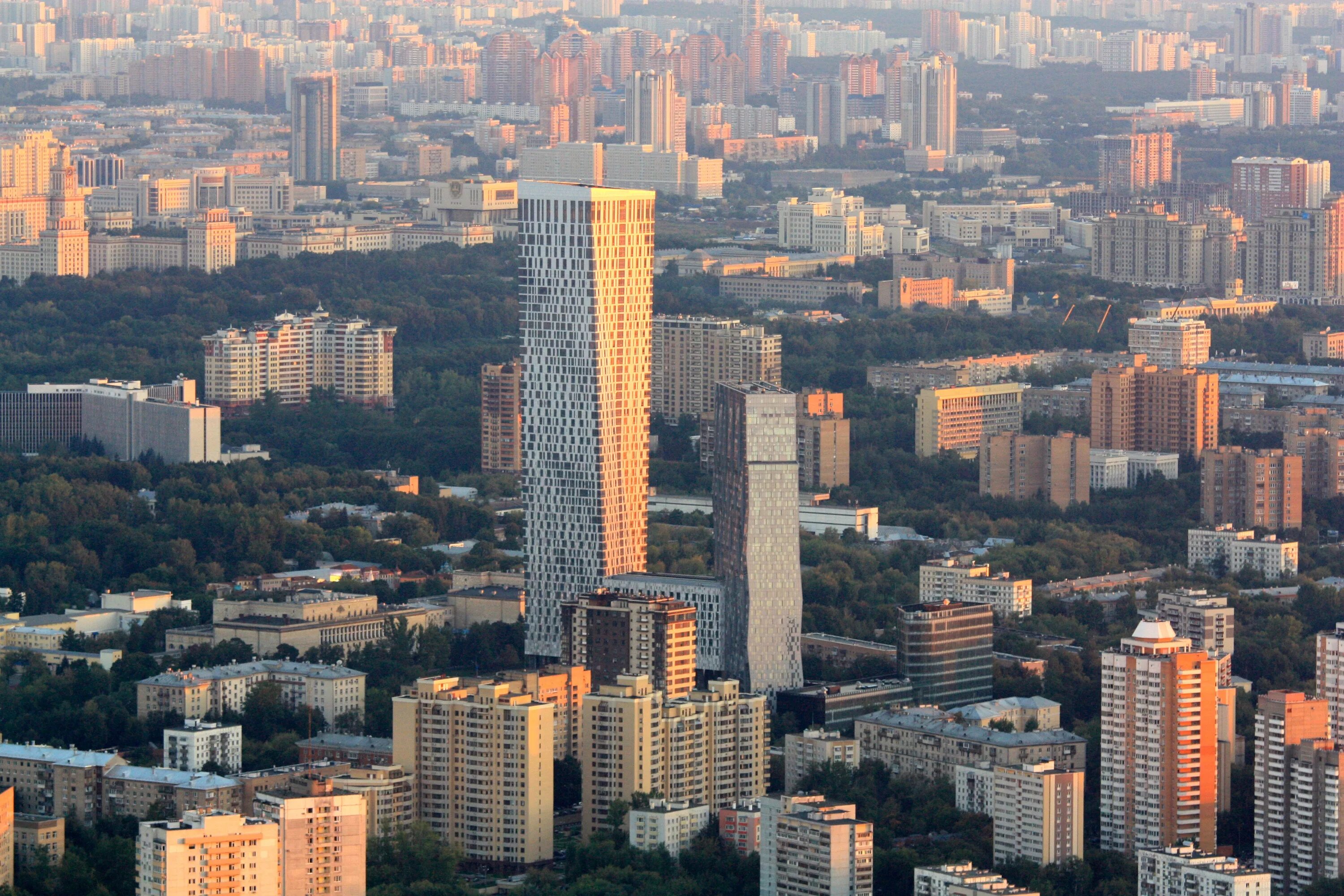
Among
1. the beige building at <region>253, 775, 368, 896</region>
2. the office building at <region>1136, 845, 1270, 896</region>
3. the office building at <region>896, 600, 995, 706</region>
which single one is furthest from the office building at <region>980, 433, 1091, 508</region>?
the beige building at <region>253, 775, 368, 896</region>

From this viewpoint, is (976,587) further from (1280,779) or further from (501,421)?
(501,421)

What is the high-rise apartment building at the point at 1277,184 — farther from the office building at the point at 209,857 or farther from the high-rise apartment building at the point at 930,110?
the office building at the point at 209,857

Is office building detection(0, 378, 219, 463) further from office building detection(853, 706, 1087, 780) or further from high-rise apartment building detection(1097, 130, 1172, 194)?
high-rise apartment building detection(1097, 130, 1172, 194)

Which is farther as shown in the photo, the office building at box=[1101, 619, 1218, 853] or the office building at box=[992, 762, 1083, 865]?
the office building at box=[1101, 619, 1218, 853]

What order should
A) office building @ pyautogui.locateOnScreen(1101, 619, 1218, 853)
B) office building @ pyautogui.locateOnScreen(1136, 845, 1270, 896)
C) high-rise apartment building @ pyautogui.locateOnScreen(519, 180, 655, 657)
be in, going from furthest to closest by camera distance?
high-rise apartment building @ pyautogui.locateOnScreen(519, 180, 655, 657) < office building @ pyautogui.locateOnScreen(1101, 619, 1218, 853) < office building @ pyautogui.locateOnScreen(1136, 845, 1270, 896)

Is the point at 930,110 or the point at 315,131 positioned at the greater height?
the point at 930,110

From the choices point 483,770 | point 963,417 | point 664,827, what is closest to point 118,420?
point 963,417
